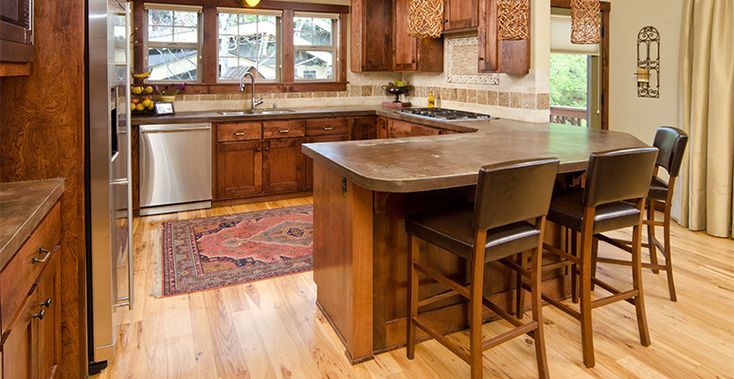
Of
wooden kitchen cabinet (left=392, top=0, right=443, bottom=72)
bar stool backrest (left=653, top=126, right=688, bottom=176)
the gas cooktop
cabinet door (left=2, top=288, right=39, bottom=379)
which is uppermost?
wooden kitchen cabinet (left=392, top=0, right=443, bottom=72)

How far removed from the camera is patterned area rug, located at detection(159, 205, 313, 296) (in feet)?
11.0

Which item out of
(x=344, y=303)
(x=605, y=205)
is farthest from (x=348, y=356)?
(x=605, y=205)

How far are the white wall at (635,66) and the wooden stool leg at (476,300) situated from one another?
373cm

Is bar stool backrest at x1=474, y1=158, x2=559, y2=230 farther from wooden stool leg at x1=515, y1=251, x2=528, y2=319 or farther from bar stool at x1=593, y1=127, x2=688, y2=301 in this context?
bar stool at x1=593, y1=127, x2=688, y2=301

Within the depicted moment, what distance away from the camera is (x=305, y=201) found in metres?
5.45

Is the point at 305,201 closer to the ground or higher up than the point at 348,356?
higher up

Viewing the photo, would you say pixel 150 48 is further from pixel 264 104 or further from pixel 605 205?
pixel 605 205

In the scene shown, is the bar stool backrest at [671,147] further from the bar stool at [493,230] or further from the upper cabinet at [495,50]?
the upper cabinet at [495,50]

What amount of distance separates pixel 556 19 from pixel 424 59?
173 cm

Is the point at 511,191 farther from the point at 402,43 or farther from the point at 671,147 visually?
the point at 402,43

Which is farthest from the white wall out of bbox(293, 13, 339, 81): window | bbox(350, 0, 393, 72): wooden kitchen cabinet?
bbox(293, 13, 339, 81): window

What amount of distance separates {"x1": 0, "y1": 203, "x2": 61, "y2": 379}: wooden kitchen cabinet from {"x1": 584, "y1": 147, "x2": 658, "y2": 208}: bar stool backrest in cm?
210

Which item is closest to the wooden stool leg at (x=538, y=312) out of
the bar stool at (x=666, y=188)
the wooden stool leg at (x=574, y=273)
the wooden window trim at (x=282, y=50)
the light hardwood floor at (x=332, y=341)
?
the light hardwood floor at (x=332, y=341)

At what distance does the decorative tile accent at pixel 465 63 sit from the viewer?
5.03 meters
